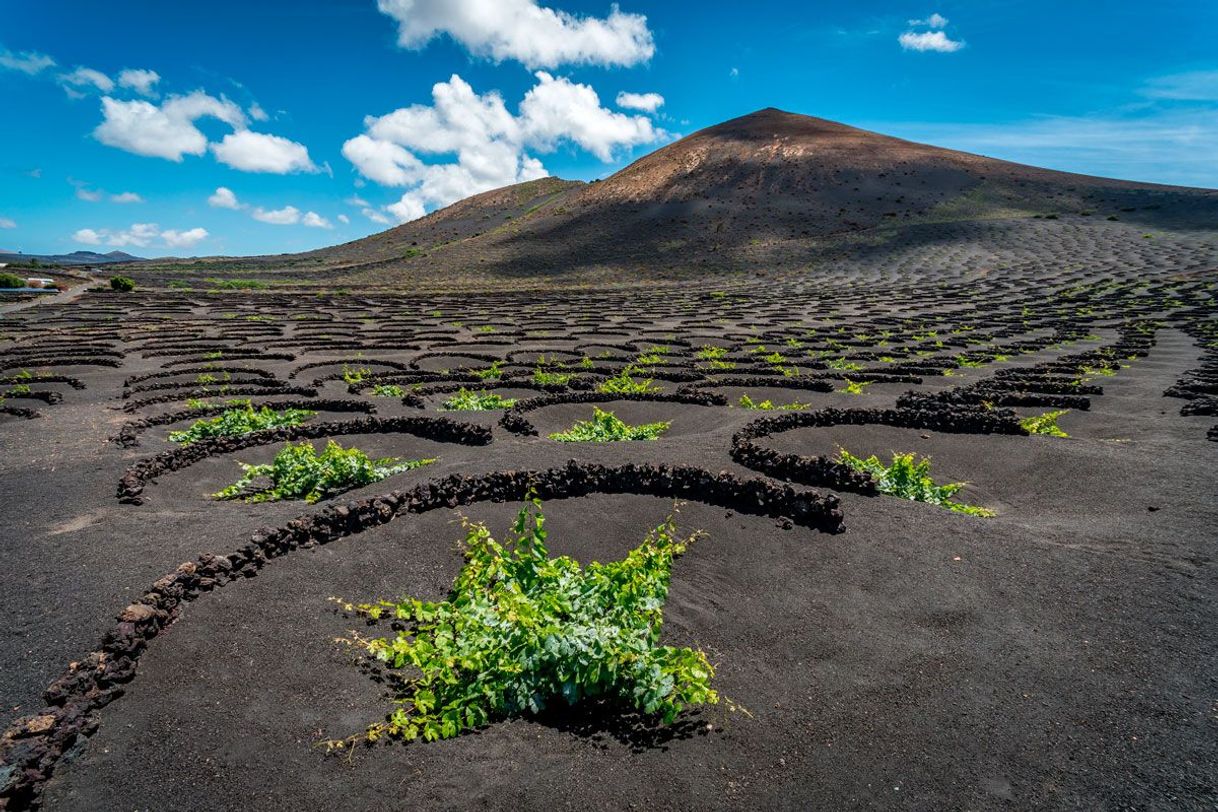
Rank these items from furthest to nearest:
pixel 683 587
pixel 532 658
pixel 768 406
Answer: pixel 768 406 → pixel 683 587 → pixel 532 658

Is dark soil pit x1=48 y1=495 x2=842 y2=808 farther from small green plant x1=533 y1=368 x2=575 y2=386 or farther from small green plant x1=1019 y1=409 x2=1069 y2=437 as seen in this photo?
small green plant x1=533 y1=368 x2=575 y2=386

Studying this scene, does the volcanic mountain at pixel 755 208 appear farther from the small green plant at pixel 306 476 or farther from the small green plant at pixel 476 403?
the small green plant at pixel 306 476

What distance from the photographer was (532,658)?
5312mm

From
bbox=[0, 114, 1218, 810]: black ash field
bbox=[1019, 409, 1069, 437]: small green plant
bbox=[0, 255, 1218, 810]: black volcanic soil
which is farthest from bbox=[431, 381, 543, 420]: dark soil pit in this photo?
bbox=[1019, 409, 1069, 437]: small green plant

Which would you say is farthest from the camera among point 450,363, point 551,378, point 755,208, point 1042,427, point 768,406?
point 755,208

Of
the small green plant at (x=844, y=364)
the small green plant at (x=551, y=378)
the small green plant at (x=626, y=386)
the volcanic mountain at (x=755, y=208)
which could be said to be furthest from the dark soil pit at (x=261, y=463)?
the volcanic mountain at (x=755, y=208)

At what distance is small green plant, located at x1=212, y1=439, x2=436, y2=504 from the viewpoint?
10688mm

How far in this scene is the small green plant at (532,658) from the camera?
5188mm

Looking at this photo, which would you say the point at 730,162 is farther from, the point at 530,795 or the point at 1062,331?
the point at 530,795

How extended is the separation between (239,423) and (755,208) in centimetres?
10233

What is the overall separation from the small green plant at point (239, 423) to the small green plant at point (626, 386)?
813 centimetres

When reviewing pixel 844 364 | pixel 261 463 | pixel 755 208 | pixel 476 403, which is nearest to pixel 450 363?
pixel 476 403

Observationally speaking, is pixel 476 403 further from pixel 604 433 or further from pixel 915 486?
pixel 915 486

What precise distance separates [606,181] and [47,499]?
13507 cm
